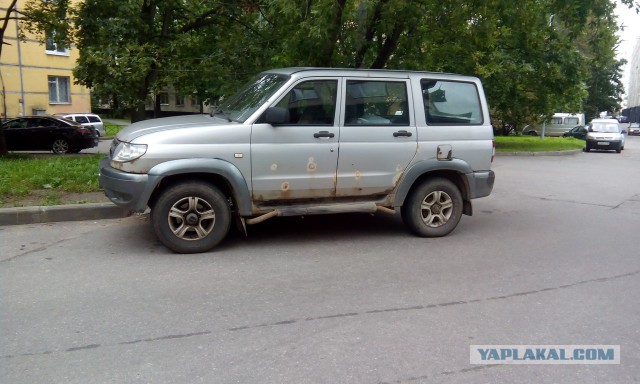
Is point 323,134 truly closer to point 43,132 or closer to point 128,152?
point 128,152

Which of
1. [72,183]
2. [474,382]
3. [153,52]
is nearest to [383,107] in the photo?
[474,382]

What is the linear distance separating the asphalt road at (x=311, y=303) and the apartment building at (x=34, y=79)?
25.4 meters

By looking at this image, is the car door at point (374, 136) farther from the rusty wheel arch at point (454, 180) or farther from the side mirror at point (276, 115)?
the side mirror at point (276, 115)

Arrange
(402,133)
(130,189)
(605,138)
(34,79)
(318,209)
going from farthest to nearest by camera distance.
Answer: (34,79) → (605,138) → (402,133) → (318,209) → (130,189)

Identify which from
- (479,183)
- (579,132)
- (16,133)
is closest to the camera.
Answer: (479,183)

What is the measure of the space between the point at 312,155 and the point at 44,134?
1735cm

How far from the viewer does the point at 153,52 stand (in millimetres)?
11562

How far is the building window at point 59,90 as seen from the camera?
33.1 metres

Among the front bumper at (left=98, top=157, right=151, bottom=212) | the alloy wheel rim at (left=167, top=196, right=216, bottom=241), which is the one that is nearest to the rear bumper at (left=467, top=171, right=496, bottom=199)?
the alloy wheel rim at (left=167, top=196, right=216, bottom=241)

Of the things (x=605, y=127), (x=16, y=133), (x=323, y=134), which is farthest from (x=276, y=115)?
(x=605, y=127)

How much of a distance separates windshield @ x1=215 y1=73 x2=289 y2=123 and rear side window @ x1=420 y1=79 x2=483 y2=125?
186 cm

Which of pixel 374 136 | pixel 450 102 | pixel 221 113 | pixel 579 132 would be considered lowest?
pixel 374 136

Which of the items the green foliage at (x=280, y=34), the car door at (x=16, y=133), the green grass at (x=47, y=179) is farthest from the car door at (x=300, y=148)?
the car door at (x=16, y=133)

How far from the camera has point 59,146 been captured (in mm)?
20328
